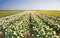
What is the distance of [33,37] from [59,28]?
9.55ft

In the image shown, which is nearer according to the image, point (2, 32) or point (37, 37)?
point (37, 37)

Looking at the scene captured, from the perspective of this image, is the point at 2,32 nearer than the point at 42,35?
No

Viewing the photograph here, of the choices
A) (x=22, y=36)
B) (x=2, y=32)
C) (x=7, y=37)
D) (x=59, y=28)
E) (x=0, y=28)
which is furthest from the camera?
(x=59, y=28)

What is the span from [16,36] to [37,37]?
35.6 inches

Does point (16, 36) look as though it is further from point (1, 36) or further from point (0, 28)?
point (0, 28)

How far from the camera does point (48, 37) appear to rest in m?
8.84

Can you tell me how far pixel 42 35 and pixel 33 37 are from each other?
1.39 feet

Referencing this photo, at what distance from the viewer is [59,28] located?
11.7 metres

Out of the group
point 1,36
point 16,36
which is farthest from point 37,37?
point 1,36

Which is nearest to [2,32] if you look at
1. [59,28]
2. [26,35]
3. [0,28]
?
[0,28]

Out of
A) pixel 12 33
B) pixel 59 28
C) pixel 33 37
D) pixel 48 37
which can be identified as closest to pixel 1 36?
pixel 12 33

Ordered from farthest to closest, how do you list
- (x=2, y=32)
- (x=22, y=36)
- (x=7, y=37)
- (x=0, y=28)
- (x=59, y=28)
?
(x=59, y=28) → (x=0, y=28) → (x=2, y=32) → (x=22, y=36) → (x=7, y=37)

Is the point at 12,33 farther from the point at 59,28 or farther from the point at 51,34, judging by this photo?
the point at 59,28

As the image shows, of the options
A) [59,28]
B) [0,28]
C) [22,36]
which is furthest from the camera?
[59,28]
